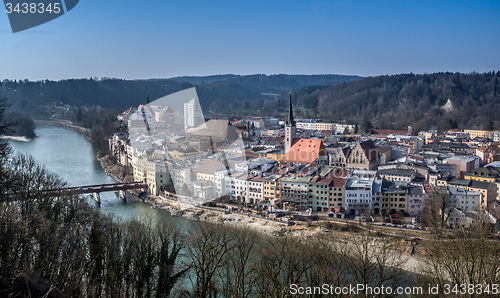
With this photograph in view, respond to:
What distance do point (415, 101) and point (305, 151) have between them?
18.4 meters

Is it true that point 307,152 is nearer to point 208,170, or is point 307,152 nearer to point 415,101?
point 208,170

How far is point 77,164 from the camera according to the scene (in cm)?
1302

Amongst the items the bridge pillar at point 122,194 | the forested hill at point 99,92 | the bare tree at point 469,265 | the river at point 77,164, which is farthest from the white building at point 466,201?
the forested hill at point 99,92

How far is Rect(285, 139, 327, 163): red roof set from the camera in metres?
11.1

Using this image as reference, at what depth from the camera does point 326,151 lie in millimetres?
11508

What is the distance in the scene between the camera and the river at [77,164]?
8.73 metres

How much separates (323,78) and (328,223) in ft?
192

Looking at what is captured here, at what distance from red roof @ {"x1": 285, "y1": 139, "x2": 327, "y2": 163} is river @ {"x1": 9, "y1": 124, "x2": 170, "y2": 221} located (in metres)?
4.22

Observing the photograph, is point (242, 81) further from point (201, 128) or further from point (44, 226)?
point (44, 226)

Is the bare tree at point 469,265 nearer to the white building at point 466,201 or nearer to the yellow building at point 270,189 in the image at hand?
the white building at point 466,201

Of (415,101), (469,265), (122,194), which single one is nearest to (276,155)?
(122,194)

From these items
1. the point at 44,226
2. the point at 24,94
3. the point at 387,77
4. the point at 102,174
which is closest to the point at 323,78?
the point at 387,77

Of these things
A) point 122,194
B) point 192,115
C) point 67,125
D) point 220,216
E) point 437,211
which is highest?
point 192,115

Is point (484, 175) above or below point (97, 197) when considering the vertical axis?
above
